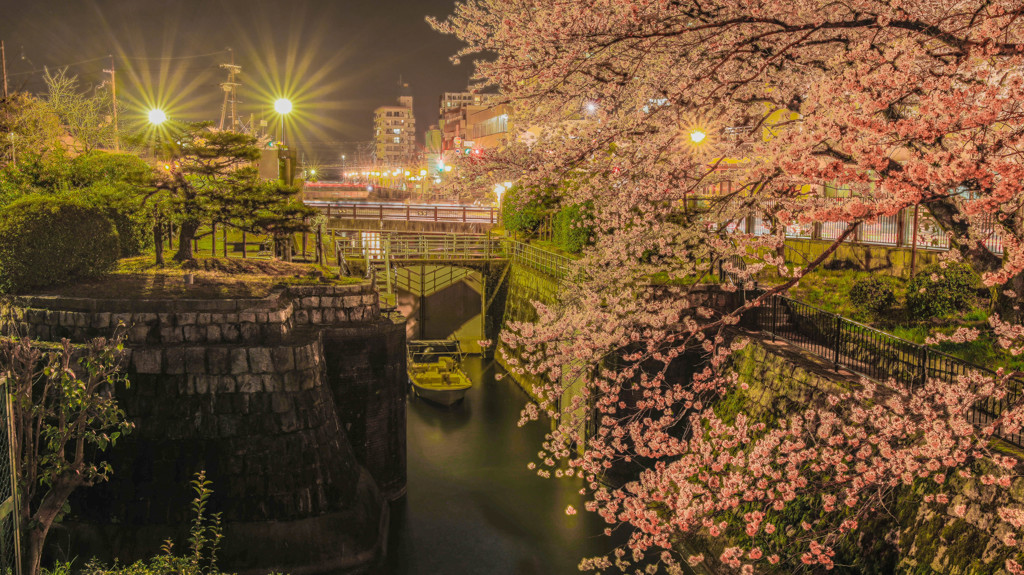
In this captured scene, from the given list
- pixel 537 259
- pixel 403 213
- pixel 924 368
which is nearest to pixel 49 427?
pixel 924 368

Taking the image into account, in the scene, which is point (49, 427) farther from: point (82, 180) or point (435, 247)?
point (435, 247)

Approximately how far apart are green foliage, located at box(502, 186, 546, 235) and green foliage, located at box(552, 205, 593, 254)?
2552mm

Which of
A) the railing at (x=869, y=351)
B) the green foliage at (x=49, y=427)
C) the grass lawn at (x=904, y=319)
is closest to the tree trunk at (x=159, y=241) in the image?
the green foliage at (x=49, y=427)

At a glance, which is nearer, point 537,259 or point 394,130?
point 537,259

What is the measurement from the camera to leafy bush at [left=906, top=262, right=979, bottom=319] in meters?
11.3

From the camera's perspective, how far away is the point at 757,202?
8.62 meters

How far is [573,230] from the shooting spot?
1938 centimetres

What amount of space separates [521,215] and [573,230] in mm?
6060

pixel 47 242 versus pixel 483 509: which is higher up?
pixel 47 242

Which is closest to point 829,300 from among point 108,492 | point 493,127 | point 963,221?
point 963,221

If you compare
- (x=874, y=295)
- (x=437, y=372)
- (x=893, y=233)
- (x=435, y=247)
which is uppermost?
(x=893, y=233)

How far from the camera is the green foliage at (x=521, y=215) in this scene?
2411 centimetres

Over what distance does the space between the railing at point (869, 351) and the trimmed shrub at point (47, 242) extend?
43.0 feet

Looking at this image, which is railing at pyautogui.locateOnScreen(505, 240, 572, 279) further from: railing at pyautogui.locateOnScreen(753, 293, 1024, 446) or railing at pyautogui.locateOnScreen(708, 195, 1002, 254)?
railing at pyautogui.locateOnScreen(753, 293, 1024, 446)
